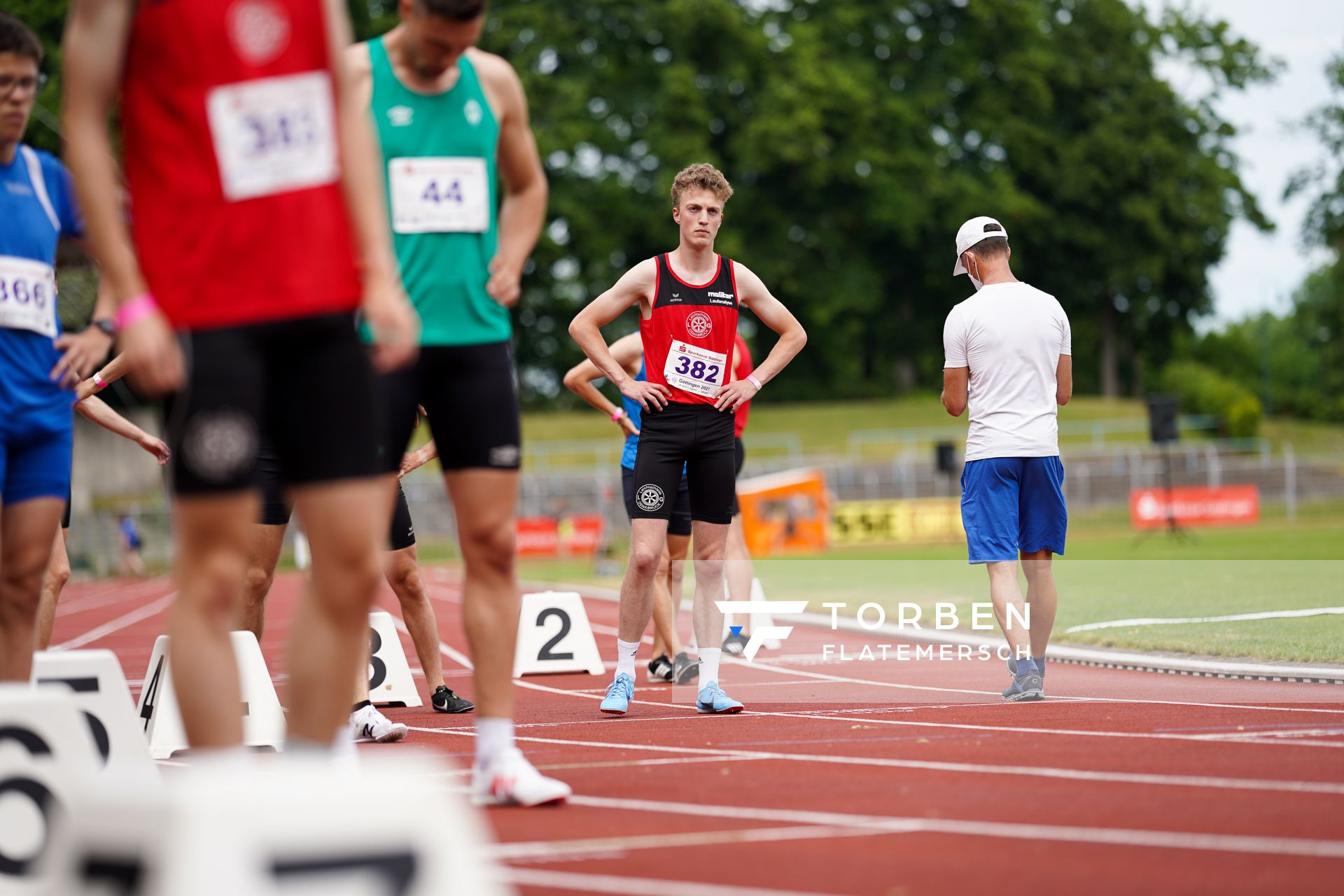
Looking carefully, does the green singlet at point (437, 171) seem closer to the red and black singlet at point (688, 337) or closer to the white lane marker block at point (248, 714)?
the white lane marker block at point (248, 714)

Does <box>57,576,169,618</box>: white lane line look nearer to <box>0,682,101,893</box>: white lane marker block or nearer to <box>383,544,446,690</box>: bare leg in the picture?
<box>383,544,446,690</box>: bare leg

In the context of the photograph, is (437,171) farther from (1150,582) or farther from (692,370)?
(1150,582)

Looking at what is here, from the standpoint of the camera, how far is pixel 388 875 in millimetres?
2674

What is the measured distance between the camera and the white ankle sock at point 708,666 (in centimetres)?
789

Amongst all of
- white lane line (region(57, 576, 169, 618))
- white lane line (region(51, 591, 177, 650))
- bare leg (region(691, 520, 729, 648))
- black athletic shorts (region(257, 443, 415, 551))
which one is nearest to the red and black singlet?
bare leg (region(691, 520, 729, 648))

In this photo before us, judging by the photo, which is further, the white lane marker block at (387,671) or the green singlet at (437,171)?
the white lane marker block at (387,671)

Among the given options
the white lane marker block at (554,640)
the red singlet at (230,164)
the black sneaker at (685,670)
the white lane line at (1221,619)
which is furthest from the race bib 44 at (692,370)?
the white lane line at (1221,619)

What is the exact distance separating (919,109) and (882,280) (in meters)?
6.31

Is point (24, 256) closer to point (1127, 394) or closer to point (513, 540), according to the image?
point (513, 540)

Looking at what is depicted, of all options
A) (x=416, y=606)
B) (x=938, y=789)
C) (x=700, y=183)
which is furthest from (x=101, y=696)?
(x=700, y=183)

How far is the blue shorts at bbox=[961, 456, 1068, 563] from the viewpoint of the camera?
8.22 metres

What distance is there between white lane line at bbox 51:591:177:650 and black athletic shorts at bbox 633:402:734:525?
7338 millimetres

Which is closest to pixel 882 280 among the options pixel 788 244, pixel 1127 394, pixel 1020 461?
pixel 788 244

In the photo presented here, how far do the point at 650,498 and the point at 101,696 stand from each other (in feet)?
11.1
